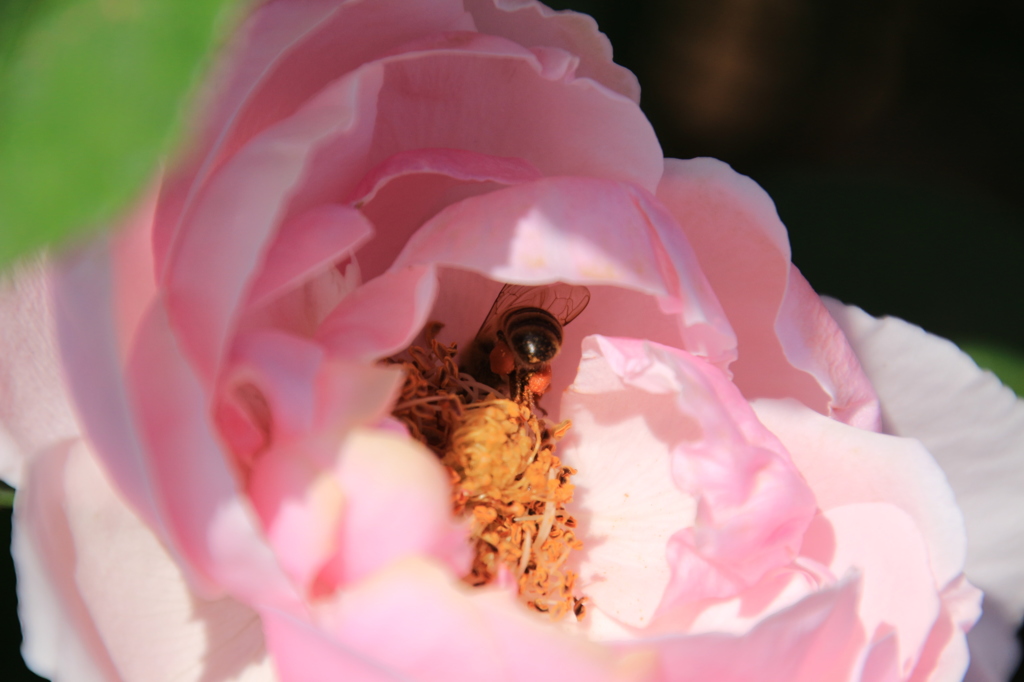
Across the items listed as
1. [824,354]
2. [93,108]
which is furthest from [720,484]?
[93,108]

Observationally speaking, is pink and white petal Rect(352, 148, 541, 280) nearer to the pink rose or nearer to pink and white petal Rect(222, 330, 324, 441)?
the pink rose

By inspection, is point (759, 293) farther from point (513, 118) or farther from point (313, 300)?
point (313, 300)

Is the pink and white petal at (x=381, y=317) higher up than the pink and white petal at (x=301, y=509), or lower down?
higher up

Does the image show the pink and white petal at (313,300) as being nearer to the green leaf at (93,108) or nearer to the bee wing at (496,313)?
the bee wing at (496,313)

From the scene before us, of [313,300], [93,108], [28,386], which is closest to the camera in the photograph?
[93,108]

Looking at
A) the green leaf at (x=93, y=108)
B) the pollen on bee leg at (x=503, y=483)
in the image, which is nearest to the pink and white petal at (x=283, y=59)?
Result: the green leaf at (x=93, y=108)
